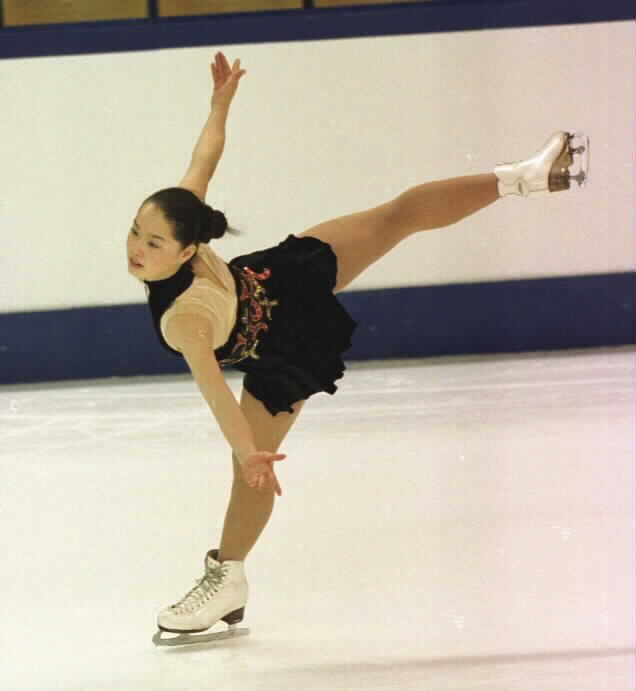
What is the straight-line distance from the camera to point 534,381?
4270mm

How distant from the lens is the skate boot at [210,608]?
2.05 m

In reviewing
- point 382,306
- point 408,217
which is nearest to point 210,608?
point 408,217

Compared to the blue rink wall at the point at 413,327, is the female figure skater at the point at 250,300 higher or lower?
higher

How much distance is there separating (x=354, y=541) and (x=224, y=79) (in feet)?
3.31

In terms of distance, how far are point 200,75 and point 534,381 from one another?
5.61 feet

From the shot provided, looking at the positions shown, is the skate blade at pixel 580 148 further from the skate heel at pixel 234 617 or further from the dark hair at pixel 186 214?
the skate heel at pixel 234 617

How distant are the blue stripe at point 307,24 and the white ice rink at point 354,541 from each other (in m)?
1.41

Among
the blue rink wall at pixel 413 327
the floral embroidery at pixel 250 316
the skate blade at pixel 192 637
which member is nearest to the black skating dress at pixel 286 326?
the floral embroidery at pixel 250 316

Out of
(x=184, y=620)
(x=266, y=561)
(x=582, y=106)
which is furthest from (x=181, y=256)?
(x=582, y=106)

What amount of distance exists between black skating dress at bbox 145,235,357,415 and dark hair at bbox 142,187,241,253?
0.45ft

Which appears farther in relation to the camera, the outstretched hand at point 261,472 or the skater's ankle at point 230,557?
the skater's ankle at point 230,557

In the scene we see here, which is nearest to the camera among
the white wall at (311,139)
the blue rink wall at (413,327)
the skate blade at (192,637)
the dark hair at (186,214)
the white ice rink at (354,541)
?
the dark hair at (186,214)

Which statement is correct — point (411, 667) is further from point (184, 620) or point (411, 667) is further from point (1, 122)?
point (1, 122)

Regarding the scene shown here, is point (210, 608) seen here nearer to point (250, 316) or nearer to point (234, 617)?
point (234, 617)
